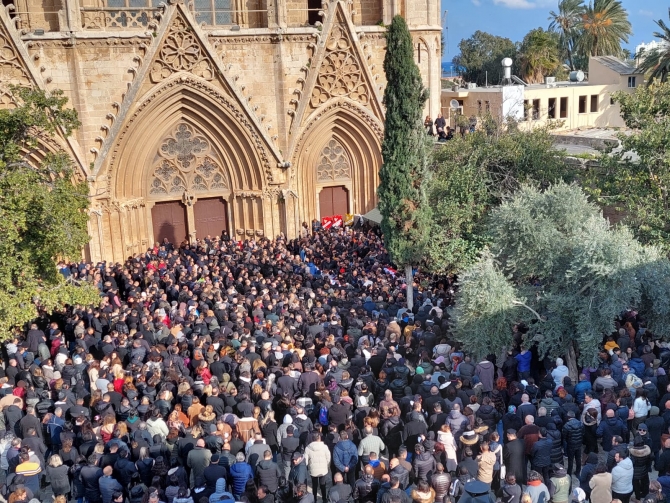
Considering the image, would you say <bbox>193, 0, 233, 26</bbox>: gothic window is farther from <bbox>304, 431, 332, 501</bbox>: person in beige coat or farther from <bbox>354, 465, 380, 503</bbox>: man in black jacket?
<bbox>354, 465, 380, 503</bbox>: man in black jacket

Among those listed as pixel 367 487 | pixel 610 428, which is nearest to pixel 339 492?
pixel 367 487

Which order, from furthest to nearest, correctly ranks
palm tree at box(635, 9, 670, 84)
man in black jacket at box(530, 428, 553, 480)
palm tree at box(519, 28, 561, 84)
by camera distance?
palm tree at box(519, 28, 561, 84), palm tree at box(635, 9, 670, 84), man in black jacket at box(530, 428, 553, 480)

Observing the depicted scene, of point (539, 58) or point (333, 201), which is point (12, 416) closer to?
point (333, 201)

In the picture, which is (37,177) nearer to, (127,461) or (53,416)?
(53,416)

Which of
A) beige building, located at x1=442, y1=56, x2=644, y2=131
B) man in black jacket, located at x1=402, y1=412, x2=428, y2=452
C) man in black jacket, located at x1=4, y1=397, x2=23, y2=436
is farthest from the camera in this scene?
beige building, located at x1=442, y1=56, x2=644, y2=131

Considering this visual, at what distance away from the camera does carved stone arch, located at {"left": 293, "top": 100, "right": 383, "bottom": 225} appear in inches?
1109

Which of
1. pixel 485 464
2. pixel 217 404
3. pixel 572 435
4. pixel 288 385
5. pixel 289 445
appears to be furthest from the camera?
pixel 288 385

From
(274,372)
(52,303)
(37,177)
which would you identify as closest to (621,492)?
(274,372)

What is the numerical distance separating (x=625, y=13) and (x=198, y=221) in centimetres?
4345

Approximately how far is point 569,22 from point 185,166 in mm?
44531

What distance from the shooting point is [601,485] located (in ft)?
34.9

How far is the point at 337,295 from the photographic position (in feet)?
66.6

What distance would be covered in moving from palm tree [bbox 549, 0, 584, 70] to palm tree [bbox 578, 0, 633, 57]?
1539 mm

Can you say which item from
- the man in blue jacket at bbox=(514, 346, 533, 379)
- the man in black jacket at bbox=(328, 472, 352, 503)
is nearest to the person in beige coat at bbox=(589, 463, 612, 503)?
the man in black jacket at bbox=(328, 472, 352, 503)
